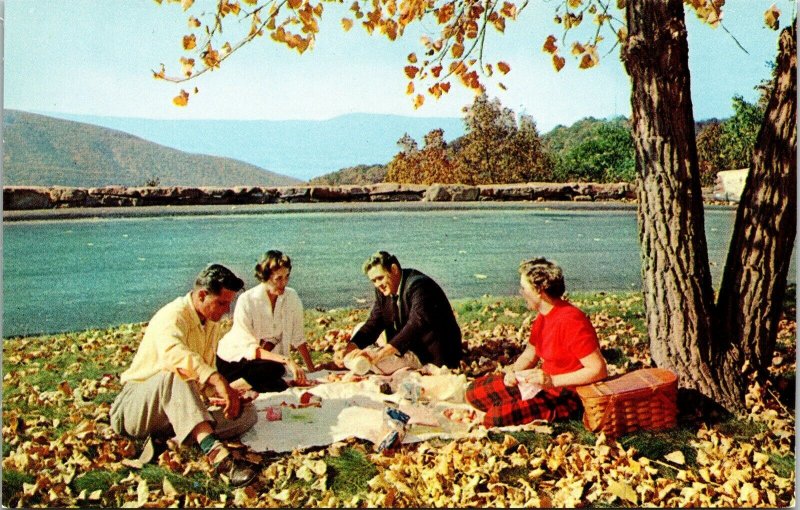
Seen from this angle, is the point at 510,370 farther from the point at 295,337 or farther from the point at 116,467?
the point at 116,467

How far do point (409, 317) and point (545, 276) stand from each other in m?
1.16

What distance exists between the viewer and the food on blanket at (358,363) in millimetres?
5883

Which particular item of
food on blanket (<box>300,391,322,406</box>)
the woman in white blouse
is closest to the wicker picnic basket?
food on blanket (<box>300,391,322,406</box>)

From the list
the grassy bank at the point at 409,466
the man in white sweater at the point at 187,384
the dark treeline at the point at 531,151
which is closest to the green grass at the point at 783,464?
the grassy bank at the point at 409,466

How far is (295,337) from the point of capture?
586 cm

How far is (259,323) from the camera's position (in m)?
5.73

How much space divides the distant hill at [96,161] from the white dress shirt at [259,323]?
3.10 feet

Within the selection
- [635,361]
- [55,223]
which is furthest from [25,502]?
[635,361]

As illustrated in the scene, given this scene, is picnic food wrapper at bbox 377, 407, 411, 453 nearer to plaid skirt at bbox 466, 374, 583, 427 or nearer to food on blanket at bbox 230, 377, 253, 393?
plaid skirt at bbox 466, 374, 583, 427

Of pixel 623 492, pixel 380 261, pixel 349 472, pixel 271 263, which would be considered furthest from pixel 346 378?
pixel 623 492

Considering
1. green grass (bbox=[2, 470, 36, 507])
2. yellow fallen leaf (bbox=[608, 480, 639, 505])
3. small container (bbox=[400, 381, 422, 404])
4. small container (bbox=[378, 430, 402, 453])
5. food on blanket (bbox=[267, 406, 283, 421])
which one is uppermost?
small container (bbox=[400, 381, 422, 404])

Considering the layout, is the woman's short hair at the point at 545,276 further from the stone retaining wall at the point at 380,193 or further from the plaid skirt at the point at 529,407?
the stone retaining wall at the point at 380,193

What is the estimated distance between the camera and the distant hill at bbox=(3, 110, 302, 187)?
211 inches

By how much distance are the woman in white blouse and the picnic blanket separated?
6.7 inches
